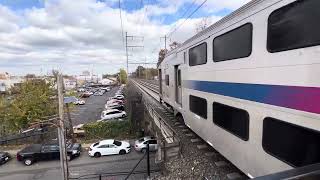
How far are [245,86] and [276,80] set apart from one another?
1.14m

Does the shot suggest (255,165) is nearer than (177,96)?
Yes

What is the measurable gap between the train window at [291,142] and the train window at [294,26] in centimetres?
117

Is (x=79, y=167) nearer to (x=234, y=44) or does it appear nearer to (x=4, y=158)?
(x=4, y=158)

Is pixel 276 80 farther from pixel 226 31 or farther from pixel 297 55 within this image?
pixel 226 31

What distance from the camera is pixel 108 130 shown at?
3116 cm

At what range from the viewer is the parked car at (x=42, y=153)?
2289 cm

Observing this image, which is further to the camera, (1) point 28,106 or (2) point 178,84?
(1) point 28,106

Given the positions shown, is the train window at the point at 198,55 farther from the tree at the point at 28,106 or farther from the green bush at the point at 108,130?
the tree at the point at 28,106

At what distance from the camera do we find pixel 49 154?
23.6 m

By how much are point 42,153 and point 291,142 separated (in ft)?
75.0

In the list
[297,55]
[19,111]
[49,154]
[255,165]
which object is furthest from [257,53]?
[19,111]

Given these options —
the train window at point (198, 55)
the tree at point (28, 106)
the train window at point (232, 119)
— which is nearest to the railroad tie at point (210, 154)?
the train window at point (232, 119)

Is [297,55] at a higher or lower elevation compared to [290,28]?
lower

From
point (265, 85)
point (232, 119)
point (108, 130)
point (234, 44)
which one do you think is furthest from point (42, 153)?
point (265, 85)
